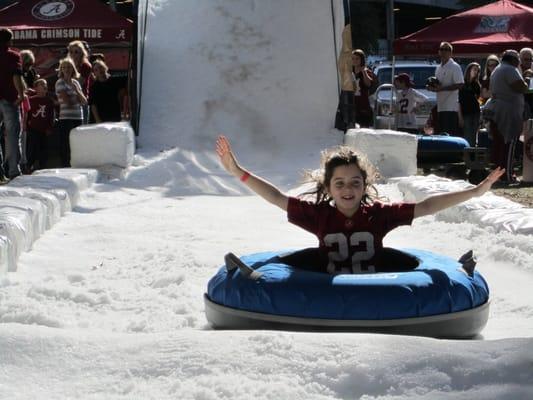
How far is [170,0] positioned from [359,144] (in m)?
5.59

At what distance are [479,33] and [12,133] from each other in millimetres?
8308

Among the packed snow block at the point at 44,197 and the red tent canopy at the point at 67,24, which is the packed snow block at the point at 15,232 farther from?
the red tent canopy at the point at 67,24

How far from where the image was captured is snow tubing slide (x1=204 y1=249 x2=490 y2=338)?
15.5 feet

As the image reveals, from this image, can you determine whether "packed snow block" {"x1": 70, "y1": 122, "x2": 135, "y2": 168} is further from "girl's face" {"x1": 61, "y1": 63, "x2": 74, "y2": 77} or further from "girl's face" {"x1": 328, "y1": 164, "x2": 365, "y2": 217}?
"girl's face" {"x1": 328, "y1": 164, "x2": 365, "y2": 217}

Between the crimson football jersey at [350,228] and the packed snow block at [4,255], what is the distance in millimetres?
2015

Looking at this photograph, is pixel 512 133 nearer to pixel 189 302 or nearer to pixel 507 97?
pixel 507 97

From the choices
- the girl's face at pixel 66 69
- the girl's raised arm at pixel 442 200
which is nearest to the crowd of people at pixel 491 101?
the girl's face at pixel 66 69

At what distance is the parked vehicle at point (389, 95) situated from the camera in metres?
16.4

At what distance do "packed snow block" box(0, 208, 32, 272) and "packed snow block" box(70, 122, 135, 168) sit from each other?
435 cm

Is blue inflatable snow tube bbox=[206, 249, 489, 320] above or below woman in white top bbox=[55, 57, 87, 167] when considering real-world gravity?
below

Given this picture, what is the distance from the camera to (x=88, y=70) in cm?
1357

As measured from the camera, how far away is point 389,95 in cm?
1812

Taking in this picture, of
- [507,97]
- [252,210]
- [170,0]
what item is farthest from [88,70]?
[507,97]

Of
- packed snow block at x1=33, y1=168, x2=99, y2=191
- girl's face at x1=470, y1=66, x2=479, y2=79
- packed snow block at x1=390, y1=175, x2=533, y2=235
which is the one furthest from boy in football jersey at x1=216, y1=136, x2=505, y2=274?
girl's face at x1=470, y1=66, x2=479, y2=79
